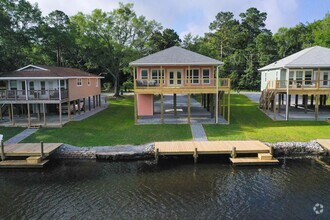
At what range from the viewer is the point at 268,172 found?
18672 mm

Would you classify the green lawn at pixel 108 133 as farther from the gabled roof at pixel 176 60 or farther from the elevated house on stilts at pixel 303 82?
the elevated house on stilts at pixel 303 82

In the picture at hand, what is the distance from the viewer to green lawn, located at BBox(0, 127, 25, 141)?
25334mm

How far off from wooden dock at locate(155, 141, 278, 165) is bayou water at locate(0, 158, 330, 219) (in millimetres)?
693

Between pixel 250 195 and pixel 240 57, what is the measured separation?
183 ft

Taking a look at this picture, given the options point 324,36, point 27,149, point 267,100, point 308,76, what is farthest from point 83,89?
point 324,36

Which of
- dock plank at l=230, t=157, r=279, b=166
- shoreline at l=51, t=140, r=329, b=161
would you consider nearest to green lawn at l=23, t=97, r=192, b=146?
shoreline at l=51, t=140, r=329, b=161

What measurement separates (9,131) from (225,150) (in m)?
18.7

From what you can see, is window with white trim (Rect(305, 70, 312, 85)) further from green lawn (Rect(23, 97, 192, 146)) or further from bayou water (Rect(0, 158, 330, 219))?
green lawn (Rect(23, 97, 192, 146))

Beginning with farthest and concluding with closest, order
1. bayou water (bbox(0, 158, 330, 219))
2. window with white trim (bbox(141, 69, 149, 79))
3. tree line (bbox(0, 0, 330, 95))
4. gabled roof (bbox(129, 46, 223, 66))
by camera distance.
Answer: tree line (bbox(0, 0, 330, 95)) → window with white trim (bbox(141, 69, 149, 79)) → gabled roof (bbox(129, 46, 223, 66)) → bayou water (bbox(0, 158, 330, 219))

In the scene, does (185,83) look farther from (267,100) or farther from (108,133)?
(108,133)

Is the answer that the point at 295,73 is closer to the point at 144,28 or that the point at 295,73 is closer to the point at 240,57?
the point at 144,28

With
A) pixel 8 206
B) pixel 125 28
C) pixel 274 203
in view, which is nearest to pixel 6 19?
pixel 125 28

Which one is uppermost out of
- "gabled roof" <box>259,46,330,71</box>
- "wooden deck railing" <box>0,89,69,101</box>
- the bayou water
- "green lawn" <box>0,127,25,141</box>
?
"gabled roof" <box>259,46,330,71</box>

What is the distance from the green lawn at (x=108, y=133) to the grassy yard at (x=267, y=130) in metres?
2.87
